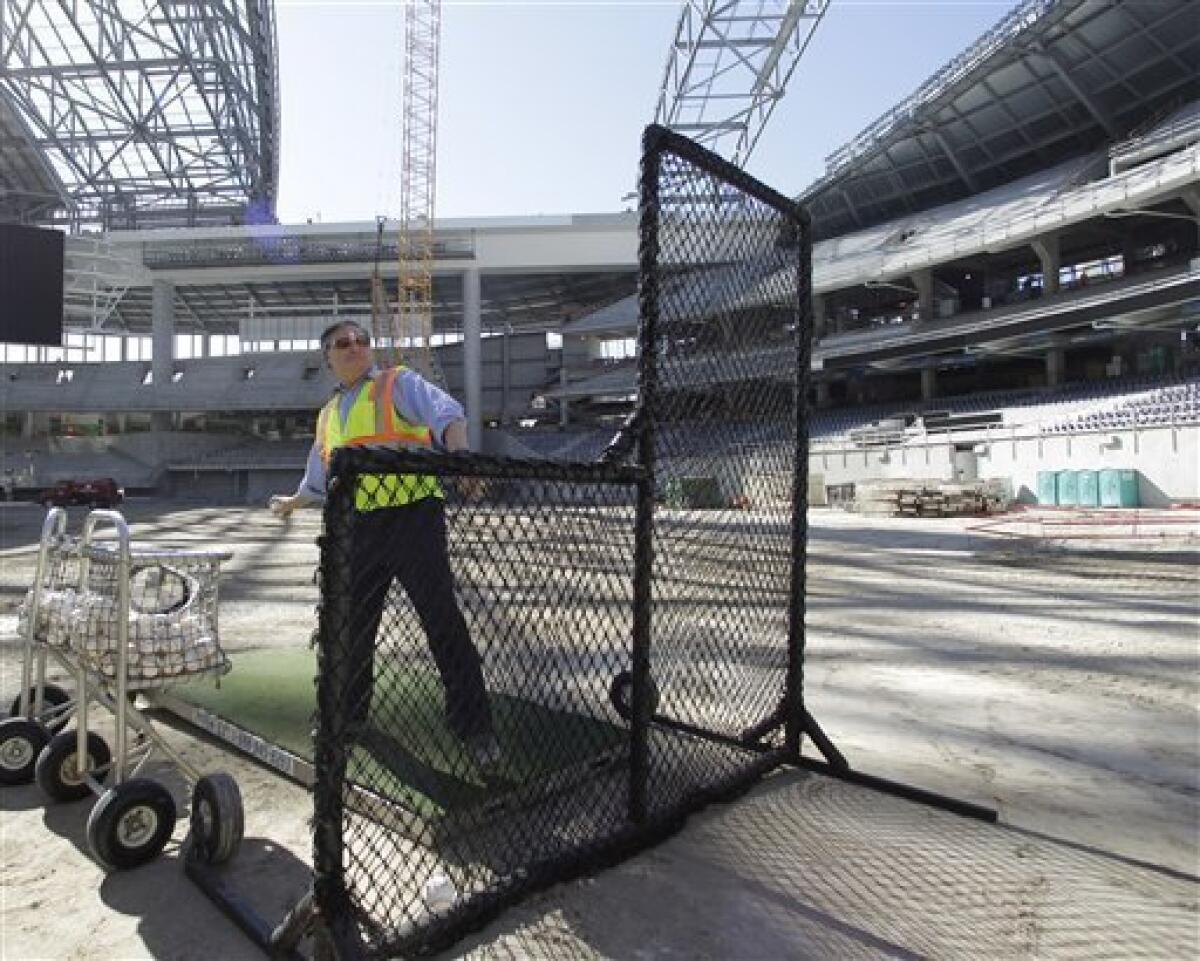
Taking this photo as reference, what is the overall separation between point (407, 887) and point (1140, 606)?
Answer: 8920 mm

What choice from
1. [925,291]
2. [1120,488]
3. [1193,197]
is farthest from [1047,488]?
[925,291]

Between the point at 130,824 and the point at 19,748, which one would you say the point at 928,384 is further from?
the point at 130,824

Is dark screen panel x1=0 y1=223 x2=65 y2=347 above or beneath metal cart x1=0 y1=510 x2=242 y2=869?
above

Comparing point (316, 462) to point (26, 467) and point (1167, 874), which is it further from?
point (26, 467)

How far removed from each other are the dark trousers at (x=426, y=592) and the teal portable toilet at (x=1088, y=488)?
25.9 meters

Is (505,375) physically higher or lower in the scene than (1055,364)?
higher

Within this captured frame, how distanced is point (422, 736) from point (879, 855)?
2.01 metres

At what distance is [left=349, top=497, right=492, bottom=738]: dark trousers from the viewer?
2555 mm

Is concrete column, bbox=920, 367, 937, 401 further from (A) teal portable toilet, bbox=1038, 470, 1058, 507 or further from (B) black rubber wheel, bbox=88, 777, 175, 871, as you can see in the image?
(B) black rubber wheel, bbox=88, 777, 175, 871

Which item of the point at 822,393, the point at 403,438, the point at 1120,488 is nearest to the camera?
the point at 403,438

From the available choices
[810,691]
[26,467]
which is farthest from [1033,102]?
[26,467]

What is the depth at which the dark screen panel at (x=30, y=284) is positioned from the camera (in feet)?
92.8

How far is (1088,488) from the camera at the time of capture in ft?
80.3

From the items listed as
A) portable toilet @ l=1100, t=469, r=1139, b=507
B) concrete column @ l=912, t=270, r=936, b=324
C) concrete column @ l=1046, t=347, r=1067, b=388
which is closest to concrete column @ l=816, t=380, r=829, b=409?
concrete column @ l=912, t=270, r=936, b=324
